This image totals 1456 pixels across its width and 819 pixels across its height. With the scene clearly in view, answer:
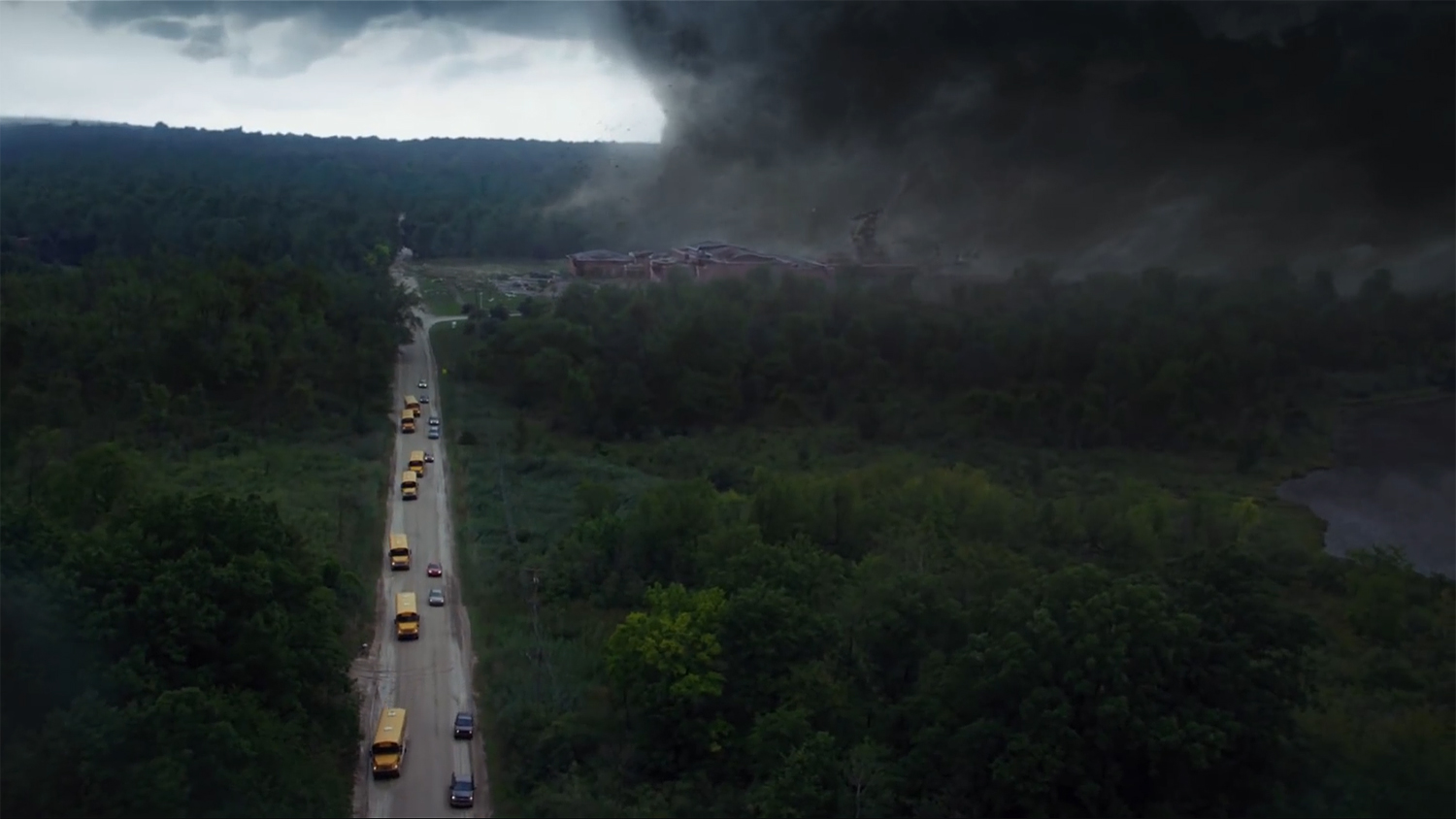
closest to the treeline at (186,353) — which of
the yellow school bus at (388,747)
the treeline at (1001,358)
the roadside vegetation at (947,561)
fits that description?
the roadside vegetation at (947,561)

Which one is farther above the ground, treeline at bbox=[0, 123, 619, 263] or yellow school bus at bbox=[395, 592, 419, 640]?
treeline at bbox=[0, 123, 619, 263]

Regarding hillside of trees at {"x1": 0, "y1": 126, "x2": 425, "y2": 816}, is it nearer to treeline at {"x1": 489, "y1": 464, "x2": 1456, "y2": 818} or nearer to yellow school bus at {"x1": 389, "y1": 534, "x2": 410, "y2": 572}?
yellow school bus at {"x1": 389, "y1": 534, "x2": 410, "y2": 572}

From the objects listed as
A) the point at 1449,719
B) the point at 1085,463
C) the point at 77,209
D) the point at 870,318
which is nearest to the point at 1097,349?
the point at 1085,463

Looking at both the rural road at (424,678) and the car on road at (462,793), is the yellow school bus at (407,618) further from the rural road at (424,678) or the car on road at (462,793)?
the car on road at (462,793)

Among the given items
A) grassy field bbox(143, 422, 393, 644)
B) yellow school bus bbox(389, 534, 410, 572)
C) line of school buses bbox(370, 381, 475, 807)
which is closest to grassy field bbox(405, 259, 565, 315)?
grassy field bbox(143, 422, 393, 644)

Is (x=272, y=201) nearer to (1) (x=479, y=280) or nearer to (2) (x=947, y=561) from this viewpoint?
(1) (x=479, y=280)

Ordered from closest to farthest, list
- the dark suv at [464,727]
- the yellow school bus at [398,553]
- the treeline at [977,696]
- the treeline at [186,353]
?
the treeline at [977,696]
the dark suv at [464,727]
the yellow school bus at [398,553]
the treeline at [186,353]

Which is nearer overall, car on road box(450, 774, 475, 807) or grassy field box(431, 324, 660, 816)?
car on road box(450, 774, 475, 807)
